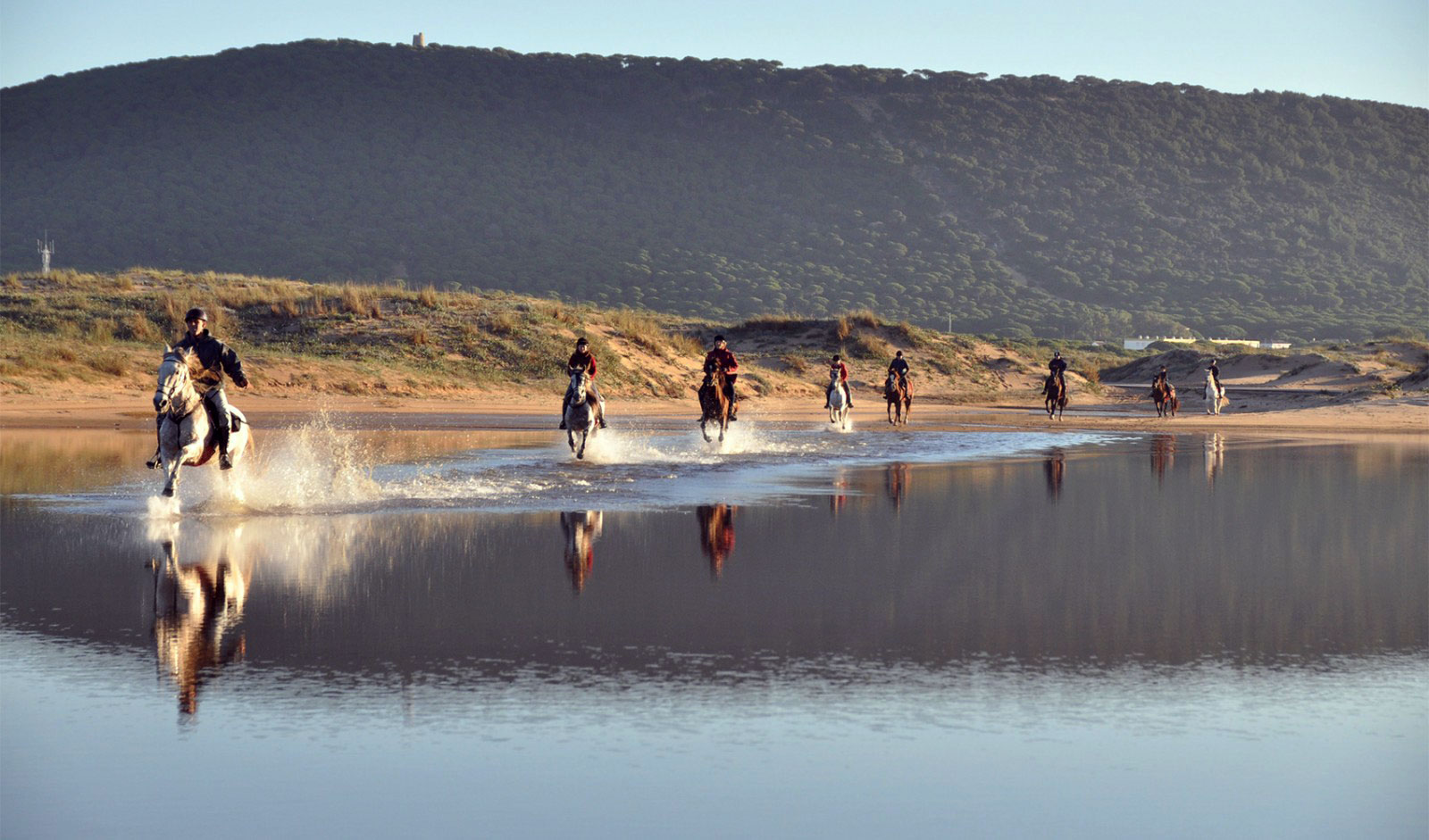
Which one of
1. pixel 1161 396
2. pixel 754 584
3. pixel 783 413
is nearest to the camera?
pixel 754 584

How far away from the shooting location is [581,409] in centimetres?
2459

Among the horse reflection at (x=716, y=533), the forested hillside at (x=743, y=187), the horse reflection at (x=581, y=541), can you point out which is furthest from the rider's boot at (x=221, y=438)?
the forested hillside at (x=743, y=187)

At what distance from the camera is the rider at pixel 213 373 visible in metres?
16.0

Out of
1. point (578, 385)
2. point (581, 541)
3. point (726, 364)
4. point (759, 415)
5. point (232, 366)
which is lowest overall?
point (581, 541)

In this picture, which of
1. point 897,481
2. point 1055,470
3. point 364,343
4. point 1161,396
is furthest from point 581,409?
point 1161,396

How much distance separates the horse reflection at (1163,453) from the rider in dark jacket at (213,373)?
42.3 feet

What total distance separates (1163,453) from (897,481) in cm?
920

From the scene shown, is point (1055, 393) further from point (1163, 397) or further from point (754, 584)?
point (754, 584)

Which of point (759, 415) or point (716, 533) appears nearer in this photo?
point (716, 533)

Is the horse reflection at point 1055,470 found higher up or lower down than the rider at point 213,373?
lower down

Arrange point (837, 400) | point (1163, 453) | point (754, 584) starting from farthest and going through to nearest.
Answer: point (837, 400) → point (1163, 453) → point (754, 584)

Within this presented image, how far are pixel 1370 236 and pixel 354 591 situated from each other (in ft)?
471

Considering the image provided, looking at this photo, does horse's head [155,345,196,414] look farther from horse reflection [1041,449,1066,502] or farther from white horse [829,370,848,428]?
white horse [829,370,848,428]

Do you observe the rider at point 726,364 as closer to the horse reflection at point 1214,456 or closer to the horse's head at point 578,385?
the horse's head at point 578,385
